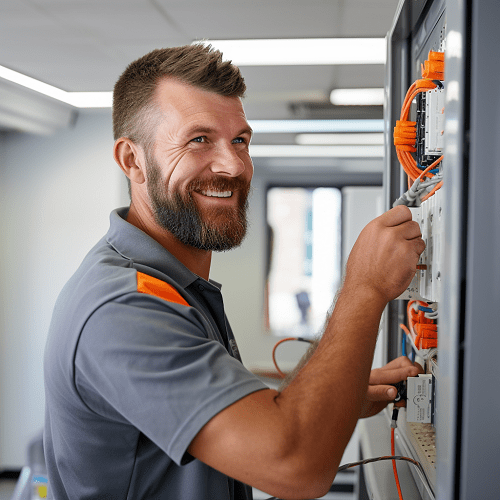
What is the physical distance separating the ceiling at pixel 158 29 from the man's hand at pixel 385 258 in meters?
1.66

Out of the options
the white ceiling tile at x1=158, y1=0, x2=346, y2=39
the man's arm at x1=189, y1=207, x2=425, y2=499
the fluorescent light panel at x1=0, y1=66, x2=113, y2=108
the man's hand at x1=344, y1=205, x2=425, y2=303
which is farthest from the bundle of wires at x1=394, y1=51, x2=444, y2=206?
the fluorescent light panel at x1=0, y1=66, x2=113, y2=108

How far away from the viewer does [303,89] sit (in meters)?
3.35

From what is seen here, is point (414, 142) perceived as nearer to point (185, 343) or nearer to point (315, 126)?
point (185, 343)

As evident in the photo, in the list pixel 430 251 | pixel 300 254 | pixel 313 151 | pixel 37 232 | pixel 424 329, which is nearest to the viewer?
pixel 430 251

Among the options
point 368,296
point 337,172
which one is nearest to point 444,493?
point 368,296

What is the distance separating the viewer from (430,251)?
0.77 meters

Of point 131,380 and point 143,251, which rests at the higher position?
point 143,251

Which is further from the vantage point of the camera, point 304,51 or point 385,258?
point 304,51

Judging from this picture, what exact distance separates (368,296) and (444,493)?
0.26 m

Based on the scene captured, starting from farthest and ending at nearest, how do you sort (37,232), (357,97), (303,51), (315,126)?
1. (315,126)
2. (37,232)
3. (357,97)
4. (303,51)

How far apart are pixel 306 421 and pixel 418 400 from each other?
1.54 ft

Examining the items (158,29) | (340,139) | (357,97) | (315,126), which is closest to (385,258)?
(158,29)

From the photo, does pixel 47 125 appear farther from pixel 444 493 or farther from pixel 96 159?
pixel 444 493

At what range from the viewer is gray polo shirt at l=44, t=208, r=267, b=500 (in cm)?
55
